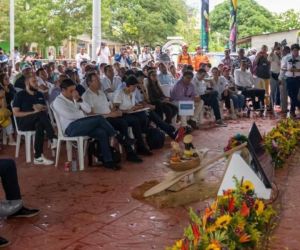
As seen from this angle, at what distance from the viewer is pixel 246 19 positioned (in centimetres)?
4316

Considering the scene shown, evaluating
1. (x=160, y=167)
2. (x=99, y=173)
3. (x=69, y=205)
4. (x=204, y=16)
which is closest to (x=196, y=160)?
(x=160, y=167)

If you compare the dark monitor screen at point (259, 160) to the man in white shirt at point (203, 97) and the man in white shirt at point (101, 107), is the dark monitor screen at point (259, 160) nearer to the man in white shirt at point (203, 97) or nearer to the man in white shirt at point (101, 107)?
the man in white shirt at point (101, 107)

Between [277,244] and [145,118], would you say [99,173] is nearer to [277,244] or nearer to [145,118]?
[145,118]

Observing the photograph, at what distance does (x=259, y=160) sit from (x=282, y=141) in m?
1.62

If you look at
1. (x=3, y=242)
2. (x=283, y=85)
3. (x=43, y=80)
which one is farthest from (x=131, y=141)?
(x=283, y=85)

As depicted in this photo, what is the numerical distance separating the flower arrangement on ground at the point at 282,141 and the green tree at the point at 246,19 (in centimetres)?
3546

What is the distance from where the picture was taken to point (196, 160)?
18.5 ft

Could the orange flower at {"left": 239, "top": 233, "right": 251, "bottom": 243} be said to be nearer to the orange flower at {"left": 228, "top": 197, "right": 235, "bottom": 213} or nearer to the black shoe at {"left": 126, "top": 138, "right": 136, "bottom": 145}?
the orange flower at {"left": 228, "top": 197, "right": 235, "bottom": 213}

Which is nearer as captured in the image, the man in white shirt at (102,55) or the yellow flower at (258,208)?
the yellow flower at (258,208)

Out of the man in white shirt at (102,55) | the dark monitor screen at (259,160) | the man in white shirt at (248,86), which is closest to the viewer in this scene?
the dark monitor screen at (259,160)

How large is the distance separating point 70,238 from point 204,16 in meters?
21.1

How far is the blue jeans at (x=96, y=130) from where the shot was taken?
235 inches

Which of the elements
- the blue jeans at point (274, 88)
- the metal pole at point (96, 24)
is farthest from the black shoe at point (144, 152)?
the metal pole at point (96, 24)

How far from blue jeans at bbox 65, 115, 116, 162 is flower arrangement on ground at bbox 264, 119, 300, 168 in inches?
73.0
